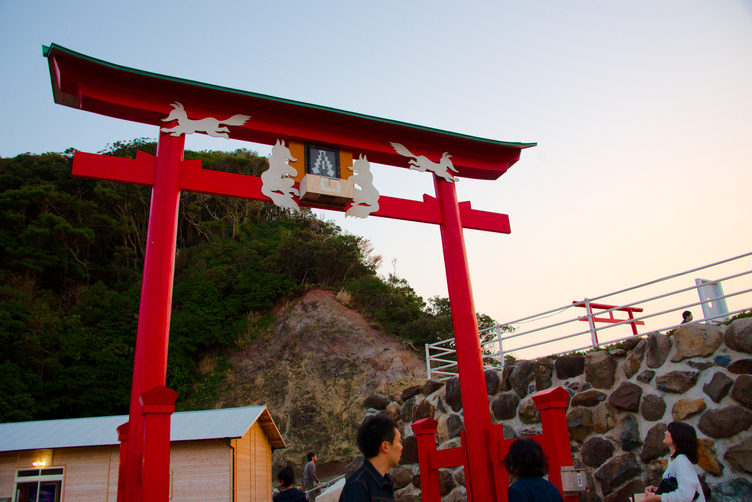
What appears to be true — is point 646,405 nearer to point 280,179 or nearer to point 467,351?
point 467,351

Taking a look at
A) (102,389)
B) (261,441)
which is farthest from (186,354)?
(261,441)

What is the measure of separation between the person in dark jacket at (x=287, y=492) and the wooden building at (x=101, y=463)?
573 cm

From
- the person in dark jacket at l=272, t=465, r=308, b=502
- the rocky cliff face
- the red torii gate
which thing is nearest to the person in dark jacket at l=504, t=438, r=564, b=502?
the red torii gate

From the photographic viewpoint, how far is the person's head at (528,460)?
2.65m

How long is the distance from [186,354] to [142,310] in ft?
53.8

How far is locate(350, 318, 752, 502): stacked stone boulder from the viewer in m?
4.99

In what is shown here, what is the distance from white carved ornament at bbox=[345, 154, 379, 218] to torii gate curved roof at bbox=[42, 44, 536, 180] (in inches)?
11.6

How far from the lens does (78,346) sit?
17797 millimetres

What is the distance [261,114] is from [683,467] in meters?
5.03

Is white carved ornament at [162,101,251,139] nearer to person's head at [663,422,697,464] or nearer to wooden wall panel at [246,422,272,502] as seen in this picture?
person's head at [663,422,697,464]

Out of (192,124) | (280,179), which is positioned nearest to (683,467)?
(280,179)

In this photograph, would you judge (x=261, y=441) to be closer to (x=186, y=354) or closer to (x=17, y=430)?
(x=17, y=430)

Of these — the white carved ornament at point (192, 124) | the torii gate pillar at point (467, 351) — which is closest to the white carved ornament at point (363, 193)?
the torii gate pillar at point (467, 351)

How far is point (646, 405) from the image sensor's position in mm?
5750
